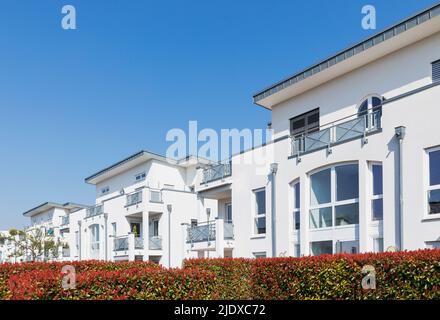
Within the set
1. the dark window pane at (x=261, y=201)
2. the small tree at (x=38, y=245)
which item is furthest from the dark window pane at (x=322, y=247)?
the small tree at (x=38, y=245)

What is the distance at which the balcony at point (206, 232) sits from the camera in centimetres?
2162

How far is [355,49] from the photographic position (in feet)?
55.4

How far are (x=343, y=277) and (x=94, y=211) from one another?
1184 inches

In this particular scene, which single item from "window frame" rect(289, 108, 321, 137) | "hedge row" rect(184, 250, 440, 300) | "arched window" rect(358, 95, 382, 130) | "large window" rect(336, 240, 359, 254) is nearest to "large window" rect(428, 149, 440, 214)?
"arched window" rect(358, 95, 382, 130)

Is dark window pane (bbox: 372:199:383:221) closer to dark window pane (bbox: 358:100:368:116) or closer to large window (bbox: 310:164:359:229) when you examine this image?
large window (bbox: 310:164:359:229)

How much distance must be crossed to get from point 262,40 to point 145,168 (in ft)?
66.5

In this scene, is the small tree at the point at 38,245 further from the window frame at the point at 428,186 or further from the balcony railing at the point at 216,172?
the window frame at the point at 428,186

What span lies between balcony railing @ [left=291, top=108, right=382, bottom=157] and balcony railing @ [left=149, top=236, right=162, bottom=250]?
13813 millimetres

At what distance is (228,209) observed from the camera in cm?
2511

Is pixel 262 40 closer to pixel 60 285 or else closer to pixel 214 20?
pixel 214 20

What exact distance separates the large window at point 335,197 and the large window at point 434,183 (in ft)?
8.62

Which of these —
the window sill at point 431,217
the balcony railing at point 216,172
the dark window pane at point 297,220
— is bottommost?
the dark window pane at point 297,220

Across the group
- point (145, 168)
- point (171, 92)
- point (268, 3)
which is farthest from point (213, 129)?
point (145, 168)


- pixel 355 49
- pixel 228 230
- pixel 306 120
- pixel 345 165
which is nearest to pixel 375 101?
pixel 355 49
